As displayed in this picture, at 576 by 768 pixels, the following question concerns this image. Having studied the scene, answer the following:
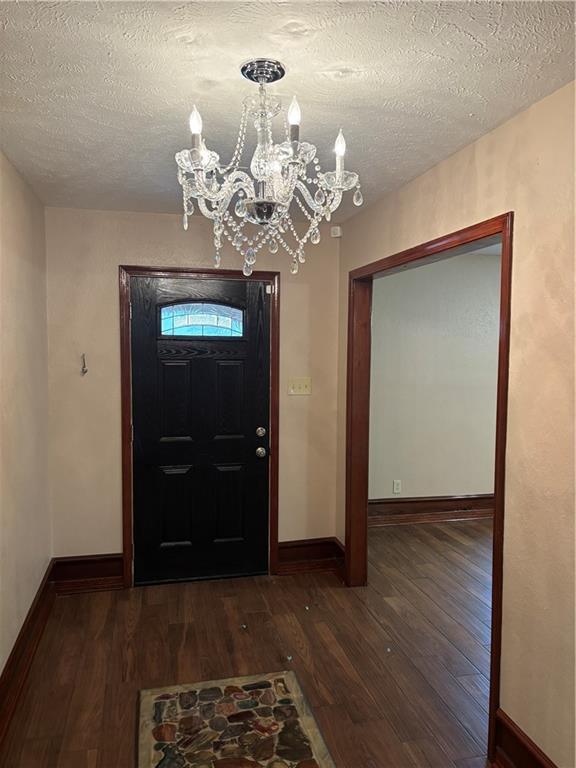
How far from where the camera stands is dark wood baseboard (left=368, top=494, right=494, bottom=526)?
203 inches

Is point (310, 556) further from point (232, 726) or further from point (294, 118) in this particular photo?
point (294, 118)

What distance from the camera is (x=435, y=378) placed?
5281 millimetres

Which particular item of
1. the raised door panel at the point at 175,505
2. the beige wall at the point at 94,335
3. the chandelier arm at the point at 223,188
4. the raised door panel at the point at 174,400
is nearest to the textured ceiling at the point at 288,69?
the chandelier arm at the point at 223,188

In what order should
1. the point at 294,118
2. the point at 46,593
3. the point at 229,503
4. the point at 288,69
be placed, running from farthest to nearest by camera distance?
the point at 229,503
the point at 46,593
the point at 288,69
the point at 294,118

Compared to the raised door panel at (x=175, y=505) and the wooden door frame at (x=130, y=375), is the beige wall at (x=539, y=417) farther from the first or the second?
the raised door panel at (x=175, y=505)

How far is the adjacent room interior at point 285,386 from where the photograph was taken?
1.75 m

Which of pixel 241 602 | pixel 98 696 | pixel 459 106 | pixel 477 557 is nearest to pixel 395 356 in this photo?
pixel 477 557

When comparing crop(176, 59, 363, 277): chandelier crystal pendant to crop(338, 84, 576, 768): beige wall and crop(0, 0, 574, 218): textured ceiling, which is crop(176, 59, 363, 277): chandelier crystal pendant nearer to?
crop(0, 0, 574, 218): textured ceiling

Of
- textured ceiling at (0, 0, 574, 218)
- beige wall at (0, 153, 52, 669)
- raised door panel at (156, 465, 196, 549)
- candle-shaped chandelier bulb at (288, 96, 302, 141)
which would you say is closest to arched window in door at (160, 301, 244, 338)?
beige wall at (0, 153, 52, 669)

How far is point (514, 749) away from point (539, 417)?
50.6 inches

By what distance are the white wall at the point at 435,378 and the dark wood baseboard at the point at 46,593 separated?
8.01 ft

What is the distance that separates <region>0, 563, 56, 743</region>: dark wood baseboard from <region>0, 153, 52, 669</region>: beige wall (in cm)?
6

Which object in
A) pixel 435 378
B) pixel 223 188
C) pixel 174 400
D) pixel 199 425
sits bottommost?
pixel 199 425

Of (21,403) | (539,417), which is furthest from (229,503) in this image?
(539,417)
